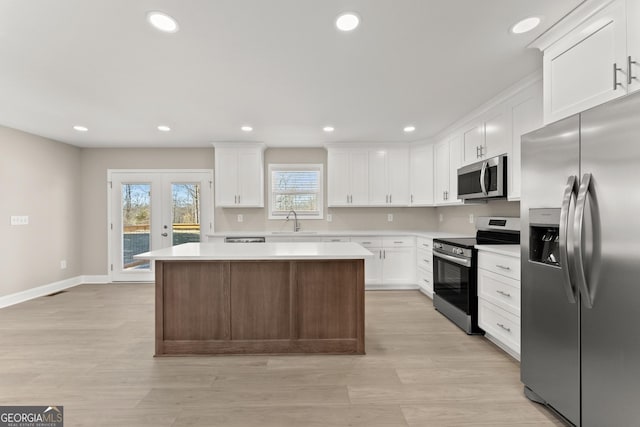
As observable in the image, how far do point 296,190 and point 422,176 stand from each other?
2.22 m

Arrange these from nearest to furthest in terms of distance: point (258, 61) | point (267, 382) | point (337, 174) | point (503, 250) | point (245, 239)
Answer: point (267, 382)
point (258, 61)
point (503, 250)
point (245, 239)
point (337, 174)

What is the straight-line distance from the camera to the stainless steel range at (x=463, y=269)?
3070 mm

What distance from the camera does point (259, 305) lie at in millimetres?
2689

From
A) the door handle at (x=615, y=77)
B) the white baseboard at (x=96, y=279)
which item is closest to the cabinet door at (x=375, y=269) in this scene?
the door handle at (x=615, y=77)

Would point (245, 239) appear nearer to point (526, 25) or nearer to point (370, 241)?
point (370, 241)

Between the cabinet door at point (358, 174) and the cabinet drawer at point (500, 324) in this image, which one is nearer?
the cabinet drawer at point (500, 324)

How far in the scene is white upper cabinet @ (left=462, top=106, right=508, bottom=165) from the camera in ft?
10.3

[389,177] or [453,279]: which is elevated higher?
[389,177]

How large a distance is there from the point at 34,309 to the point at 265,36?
4564 millimetres

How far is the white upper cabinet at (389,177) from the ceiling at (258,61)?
1.14 m

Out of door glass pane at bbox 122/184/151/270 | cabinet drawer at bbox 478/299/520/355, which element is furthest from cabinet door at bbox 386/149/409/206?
door glass pane at bbox 122/184/151/270

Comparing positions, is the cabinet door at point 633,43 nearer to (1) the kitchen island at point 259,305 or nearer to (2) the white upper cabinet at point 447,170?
(1) the kitchen island at point 259,305

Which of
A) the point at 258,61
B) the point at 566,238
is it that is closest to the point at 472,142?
the point at 566,238

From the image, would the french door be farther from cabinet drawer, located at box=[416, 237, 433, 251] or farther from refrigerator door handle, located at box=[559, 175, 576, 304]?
refrigerator door handle, located at box=[559, 175, 576, 304]
